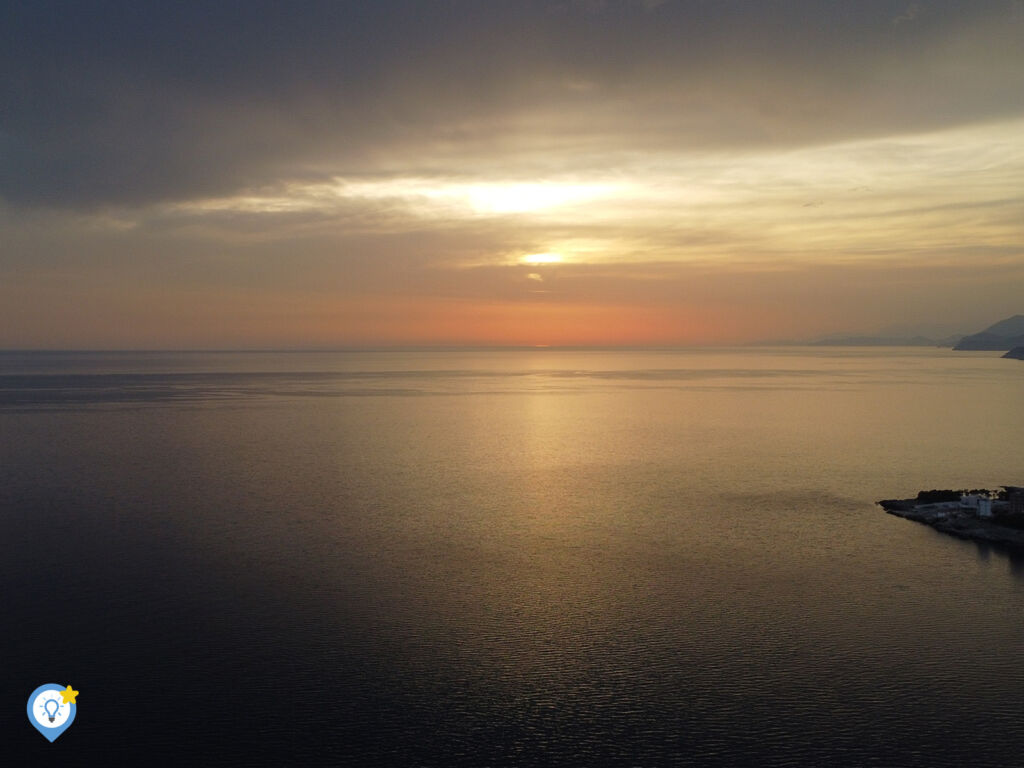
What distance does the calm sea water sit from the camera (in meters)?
18.6

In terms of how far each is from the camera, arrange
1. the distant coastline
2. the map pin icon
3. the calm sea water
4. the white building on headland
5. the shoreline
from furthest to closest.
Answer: the white building on headland < the distant coastline < the shoreline < the calm sea water < the map pin icon

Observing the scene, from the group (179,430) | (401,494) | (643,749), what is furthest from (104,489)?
(643,749)

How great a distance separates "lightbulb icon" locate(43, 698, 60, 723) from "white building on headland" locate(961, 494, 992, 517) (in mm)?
41837

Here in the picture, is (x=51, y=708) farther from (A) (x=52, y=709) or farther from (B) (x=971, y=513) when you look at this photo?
(B) (x=971, y=513)

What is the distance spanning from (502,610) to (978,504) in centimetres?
2938

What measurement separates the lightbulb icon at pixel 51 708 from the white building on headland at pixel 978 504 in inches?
→ 1647

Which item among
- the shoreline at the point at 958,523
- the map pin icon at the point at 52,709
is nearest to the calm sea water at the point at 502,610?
the map pin icon at the point at 52,709

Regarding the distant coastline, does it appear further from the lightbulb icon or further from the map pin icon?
the lightbulb icon

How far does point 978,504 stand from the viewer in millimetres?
40062

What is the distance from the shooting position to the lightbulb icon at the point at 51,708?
61.2ft

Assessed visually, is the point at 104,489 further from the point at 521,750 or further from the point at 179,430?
the point at 521,750

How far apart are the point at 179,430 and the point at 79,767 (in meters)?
60.3

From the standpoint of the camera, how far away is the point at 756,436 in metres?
72.0

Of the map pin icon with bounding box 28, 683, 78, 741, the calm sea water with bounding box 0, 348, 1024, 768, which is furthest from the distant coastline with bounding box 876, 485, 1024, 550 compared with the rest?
the map pin icon with bounding box 28, 683, 78, 741
